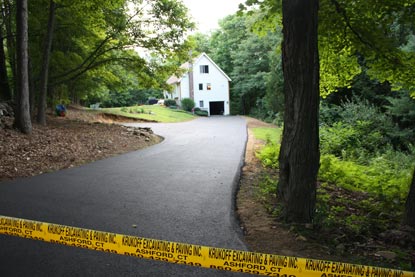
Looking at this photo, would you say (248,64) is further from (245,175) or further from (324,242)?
(324,242)

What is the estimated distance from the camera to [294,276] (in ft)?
8.93

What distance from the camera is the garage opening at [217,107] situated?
183 ft

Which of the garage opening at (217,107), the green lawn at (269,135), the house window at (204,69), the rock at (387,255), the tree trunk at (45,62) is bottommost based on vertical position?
the rock at (387,255)

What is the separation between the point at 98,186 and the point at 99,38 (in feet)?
43.2

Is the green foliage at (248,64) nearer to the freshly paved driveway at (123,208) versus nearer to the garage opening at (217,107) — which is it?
Result: the garage opening at (217,107)

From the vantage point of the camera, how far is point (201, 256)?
9.80 ft

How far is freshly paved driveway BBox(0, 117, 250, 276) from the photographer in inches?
162

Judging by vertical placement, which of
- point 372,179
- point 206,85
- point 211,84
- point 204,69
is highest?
point 204,69

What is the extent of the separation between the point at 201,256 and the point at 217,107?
53.9 metres

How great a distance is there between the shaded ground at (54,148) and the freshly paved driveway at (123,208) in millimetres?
870

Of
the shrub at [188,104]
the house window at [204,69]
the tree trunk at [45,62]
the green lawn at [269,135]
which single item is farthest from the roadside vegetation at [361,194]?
the house window at [204,69]

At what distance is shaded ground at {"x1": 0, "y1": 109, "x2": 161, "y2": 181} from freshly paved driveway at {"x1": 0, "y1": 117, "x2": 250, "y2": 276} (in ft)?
2.85

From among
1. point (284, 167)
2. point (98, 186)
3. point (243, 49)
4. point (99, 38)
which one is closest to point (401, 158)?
point (284, 167)

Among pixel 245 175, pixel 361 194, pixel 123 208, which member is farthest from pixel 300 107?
pixel 245 175
